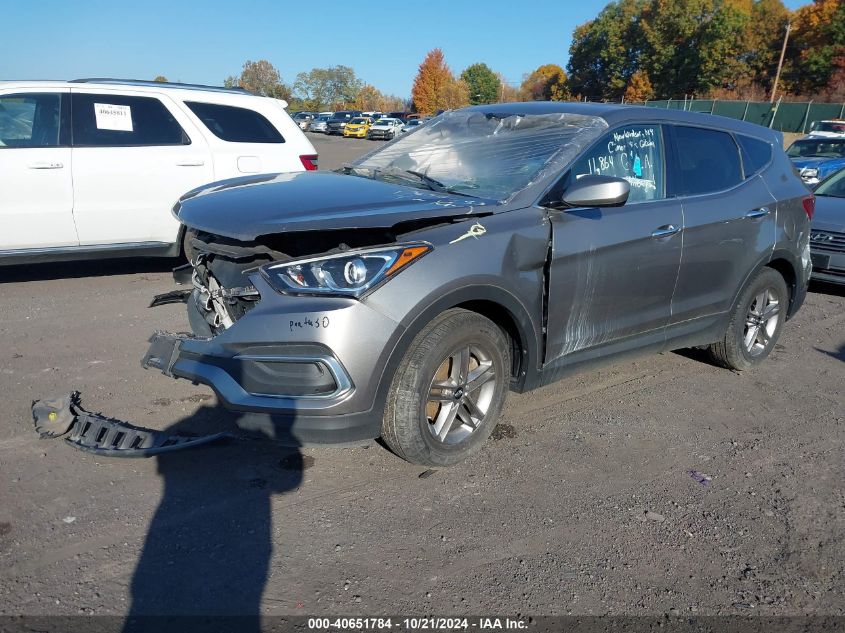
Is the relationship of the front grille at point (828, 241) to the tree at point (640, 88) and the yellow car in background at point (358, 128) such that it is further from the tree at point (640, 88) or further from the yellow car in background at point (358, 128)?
the tree at point (640, 88)

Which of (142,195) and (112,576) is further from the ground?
(142,195)

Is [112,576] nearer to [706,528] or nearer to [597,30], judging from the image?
[706,528]

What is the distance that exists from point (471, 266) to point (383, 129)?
4433 centimetres

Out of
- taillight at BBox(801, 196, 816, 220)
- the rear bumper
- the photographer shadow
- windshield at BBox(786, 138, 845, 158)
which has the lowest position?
the rear bumper

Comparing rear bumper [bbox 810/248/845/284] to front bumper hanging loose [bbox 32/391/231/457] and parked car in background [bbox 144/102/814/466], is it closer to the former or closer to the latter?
parked car in background [bbox 144/102/814/466]

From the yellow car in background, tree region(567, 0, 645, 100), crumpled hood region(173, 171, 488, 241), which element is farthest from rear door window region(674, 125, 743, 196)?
tree region(567, 0, 645, 100)

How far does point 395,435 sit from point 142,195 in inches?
181

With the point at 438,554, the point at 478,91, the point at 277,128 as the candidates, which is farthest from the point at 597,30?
the point at 438,554

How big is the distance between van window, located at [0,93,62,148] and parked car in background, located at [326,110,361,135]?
147 ft

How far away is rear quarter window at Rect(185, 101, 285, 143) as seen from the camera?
718 cm

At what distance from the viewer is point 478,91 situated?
11231cm

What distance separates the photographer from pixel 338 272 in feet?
9.84

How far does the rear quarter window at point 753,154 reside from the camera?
194 inches

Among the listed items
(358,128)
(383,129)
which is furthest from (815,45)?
(358,128)
